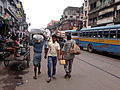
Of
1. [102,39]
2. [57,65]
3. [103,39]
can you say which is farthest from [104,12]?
[57,65]

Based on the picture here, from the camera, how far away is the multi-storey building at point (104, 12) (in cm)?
2923

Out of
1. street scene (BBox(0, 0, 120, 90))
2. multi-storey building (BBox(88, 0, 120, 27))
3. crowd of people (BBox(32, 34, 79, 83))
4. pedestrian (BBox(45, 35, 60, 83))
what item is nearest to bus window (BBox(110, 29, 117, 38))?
street scene (BBox(0, 0, 120, 90))

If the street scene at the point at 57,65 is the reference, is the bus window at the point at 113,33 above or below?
above

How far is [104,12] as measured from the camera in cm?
3350

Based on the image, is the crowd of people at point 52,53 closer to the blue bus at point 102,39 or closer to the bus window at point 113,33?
the blue bus at point 102,39

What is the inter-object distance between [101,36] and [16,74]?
35.1 ft

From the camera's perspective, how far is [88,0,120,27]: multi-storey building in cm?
2923

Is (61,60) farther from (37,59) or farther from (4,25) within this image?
(4,25)

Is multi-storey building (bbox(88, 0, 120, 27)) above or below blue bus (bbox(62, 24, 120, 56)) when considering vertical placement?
above

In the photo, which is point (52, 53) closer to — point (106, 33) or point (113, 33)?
point (113, 33)

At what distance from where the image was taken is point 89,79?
6566 mm

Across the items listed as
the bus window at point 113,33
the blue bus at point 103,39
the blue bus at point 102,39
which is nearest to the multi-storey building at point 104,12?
the blue bus at point 102,39

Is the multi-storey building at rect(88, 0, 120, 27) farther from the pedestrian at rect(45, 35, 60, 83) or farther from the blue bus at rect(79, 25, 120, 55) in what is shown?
the pedestrian at rect(45, 35, 60, 83)

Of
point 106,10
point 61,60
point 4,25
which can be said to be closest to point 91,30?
point 4,25
